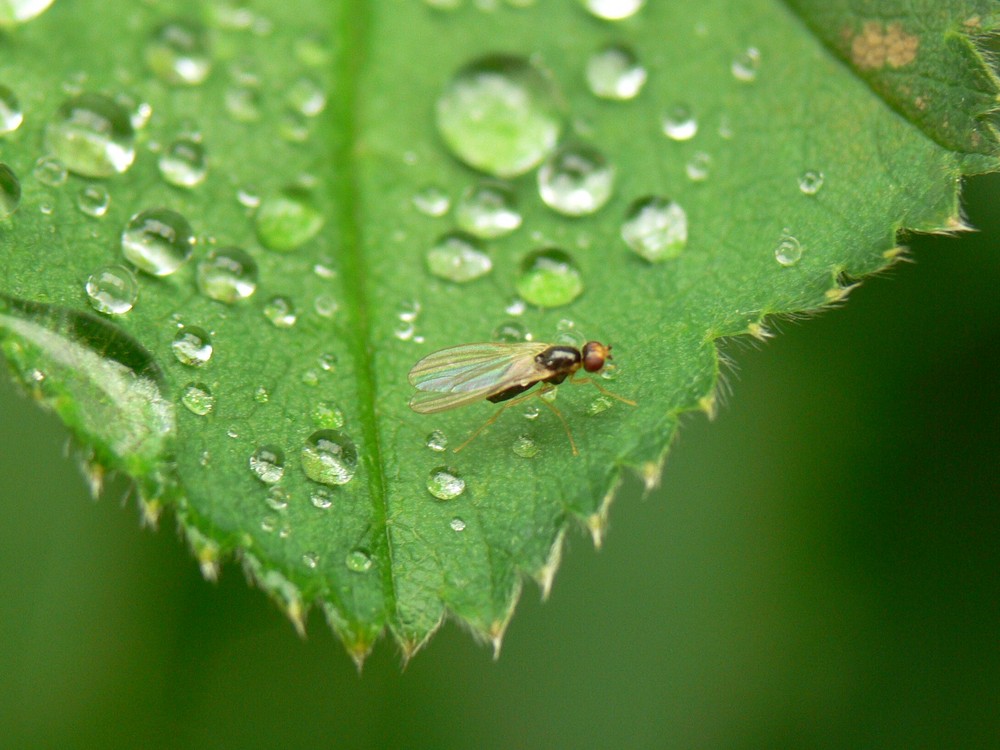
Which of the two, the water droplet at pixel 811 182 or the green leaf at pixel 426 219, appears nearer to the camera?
the green leaf at pixel 426 219

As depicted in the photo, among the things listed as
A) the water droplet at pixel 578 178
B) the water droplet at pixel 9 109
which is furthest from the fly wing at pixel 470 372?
the water droplet at pixel 9 109

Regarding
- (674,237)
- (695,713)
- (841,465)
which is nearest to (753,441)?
(841,465)

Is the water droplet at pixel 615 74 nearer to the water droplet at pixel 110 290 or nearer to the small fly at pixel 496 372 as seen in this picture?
the small fly at pixel 496 372

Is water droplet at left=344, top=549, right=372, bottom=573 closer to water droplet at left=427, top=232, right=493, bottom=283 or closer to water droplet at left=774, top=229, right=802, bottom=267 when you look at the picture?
water droplet at left=427, top=232, right=493, bottom=283

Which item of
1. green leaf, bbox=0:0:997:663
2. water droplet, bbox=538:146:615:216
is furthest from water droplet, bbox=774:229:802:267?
water droplet, bbox=538:146:615:216

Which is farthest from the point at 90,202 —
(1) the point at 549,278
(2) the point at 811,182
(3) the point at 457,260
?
(2) the point at 811,182

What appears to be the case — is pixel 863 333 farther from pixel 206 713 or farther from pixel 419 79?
pixel 206 713

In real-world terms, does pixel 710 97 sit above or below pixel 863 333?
above
